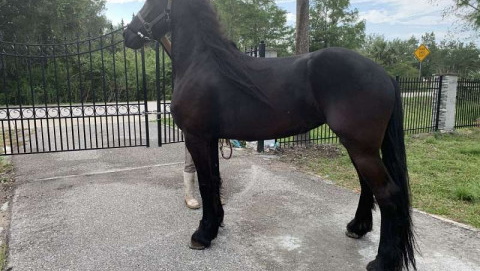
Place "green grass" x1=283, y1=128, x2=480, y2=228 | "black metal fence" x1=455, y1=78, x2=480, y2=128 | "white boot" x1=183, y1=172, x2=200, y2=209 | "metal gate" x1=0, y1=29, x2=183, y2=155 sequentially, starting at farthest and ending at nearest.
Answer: "black metal fence" x1=455, y1=78, x2=480, y2=128, "metal gate" x1=0, y1=29, x2=183, y2=155, "green grass" x1=283, y1=128, x2=480, y2=228, "white boot" x1=183, y1=172, x2=200, y2=209

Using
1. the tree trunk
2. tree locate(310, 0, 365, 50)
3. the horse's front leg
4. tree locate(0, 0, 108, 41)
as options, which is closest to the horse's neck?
the horse's front leg

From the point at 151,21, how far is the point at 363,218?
2660 millimetres

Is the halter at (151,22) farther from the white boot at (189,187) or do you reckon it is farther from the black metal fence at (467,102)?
the black metal fence at (467,102)

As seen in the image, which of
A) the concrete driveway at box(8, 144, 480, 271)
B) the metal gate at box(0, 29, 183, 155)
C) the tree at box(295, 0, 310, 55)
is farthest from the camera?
the tree at box(295, 0, 310, 55)

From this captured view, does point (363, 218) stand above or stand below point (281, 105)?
below

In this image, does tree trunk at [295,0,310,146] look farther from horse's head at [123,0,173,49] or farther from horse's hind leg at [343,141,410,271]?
horse's hind leg at [343,141,410,271]

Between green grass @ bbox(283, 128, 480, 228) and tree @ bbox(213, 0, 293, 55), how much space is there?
23.1m

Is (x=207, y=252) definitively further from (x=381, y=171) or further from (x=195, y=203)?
(x=381, y=171)

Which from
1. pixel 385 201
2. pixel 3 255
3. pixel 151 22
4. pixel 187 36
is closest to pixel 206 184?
pixel 187 36

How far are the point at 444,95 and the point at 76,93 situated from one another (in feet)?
46.4

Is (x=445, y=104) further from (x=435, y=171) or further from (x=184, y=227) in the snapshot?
(x=184, y=227)

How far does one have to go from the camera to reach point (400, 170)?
2.55 meters

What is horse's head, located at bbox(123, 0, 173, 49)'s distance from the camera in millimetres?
3098

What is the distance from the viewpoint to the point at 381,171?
7.90 ft
